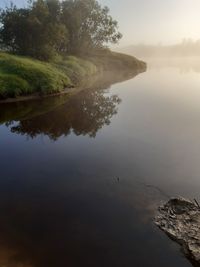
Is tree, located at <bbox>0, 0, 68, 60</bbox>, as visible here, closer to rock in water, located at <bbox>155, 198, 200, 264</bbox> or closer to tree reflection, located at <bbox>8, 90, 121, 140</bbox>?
tree reflection, located at <bbox>8, 90, 121, 140</bbox>

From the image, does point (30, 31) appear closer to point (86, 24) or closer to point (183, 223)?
point (86, 24)

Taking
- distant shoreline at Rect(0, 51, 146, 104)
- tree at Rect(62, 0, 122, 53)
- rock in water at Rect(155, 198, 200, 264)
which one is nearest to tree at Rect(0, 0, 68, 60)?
distant shoreline at Rect(0, 51, 146, 104)

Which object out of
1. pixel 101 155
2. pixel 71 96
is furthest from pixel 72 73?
pixel 101 155

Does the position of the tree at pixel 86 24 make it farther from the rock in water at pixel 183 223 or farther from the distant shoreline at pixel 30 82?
the rock in water at pixel 183 223

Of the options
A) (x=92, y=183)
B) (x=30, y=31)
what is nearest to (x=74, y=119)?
(x=92, y=183)

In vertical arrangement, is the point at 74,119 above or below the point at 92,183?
above

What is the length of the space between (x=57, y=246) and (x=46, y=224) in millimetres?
1096

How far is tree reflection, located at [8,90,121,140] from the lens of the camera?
1902 cm

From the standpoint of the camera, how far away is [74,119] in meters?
22.2

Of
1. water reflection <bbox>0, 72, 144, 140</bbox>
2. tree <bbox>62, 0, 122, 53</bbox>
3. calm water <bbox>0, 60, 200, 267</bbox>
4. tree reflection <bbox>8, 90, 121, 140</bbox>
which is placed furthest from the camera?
tree <bbox>62, 0, 122, 53</bbox>

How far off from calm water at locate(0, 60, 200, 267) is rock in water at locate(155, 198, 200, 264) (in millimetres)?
248

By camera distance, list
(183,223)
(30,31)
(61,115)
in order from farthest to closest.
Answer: (30,31)
(61,115)
(183,223)

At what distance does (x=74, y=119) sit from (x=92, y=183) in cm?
1072

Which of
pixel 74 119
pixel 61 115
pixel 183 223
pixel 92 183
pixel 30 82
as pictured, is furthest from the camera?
pixel 30 82
